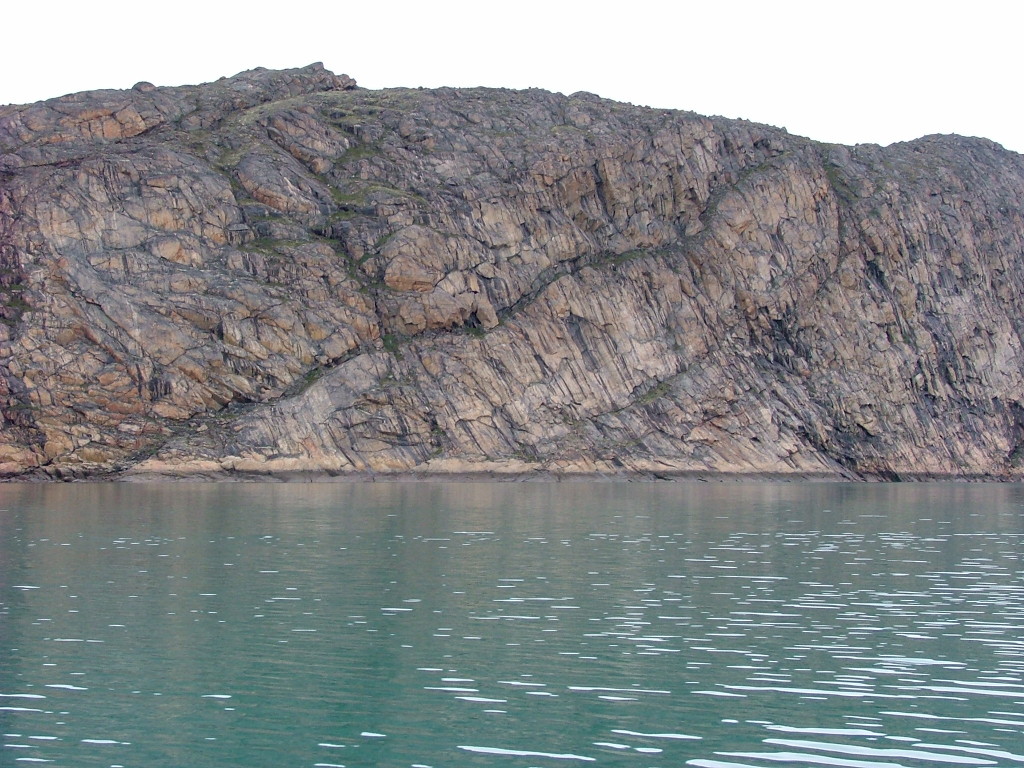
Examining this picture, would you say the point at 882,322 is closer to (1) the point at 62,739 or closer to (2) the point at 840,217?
(2) the point at 840,217

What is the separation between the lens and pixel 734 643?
31656 mm

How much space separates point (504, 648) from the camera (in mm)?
30562

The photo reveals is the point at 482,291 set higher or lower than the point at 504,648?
higher

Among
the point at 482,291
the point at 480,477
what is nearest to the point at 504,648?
the point at 480,477

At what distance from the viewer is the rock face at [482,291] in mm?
124250

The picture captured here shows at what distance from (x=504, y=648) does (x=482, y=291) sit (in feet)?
367

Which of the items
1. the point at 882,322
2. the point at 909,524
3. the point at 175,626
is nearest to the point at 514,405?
the point at 882,322

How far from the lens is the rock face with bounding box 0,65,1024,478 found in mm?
124250

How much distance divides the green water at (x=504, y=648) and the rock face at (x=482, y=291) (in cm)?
6194

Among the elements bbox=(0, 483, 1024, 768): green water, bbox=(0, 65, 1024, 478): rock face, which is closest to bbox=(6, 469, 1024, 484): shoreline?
bbox=(0, 65, 1024, 478): rock face

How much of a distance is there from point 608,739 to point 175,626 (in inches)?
586

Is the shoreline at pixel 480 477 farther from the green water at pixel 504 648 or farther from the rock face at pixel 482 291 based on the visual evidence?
the green water at pixel 504 648

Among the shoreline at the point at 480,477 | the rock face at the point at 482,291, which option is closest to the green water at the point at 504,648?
the shoreline at the point at 480,477

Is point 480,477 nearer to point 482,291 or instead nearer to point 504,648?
point 482,291
